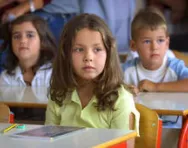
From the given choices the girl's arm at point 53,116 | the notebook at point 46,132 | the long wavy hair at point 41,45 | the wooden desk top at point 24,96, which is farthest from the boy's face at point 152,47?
the notebook at point 46,132

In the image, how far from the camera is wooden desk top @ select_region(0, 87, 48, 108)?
2584 millimetres

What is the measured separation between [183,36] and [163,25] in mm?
1685

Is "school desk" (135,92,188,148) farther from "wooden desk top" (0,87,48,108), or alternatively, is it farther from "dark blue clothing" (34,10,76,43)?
"dark blue clothing" (34,10,76,43)

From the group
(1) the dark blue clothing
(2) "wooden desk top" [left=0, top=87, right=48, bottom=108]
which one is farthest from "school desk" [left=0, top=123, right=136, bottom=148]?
(1) the dark blue clothing

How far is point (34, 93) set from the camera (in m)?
2.93

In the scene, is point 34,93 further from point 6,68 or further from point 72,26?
point 72,26

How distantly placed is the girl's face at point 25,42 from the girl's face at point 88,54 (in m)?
1.30

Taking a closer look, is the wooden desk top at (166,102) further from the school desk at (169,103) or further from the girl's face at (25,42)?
the girl's face at (25,42)

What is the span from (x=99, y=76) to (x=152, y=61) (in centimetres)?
90

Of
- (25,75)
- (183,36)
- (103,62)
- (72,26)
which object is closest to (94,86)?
(103,62)

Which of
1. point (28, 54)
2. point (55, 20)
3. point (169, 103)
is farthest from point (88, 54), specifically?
point (55, 20)

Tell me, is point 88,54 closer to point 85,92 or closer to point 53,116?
point 85,92

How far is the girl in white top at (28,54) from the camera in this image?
133 inches

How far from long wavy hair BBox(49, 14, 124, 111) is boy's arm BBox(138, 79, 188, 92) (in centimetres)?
73
